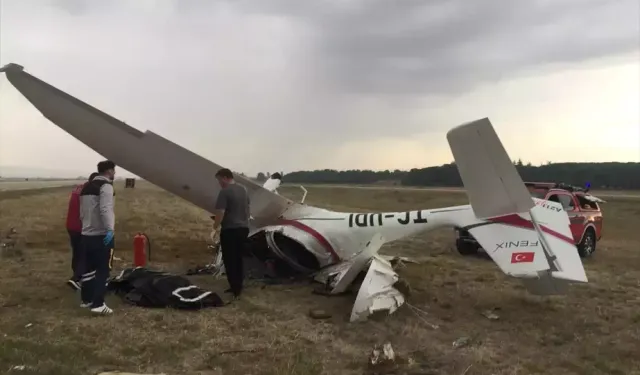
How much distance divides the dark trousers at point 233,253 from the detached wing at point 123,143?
123cm

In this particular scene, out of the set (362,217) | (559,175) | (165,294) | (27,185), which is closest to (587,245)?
(362,217)

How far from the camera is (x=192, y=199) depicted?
30.8 ft

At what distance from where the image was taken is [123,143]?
8422mm

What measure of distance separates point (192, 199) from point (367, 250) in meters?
3.54

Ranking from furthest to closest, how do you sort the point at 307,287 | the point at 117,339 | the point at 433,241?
the point at 433,241
the point at 307,287
the point at 117,339

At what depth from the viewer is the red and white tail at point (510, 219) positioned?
251 inches

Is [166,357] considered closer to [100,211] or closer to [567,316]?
[100,211]

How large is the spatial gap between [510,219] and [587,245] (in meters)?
9.32

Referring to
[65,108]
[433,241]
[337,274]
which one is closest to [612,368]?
[337,274]

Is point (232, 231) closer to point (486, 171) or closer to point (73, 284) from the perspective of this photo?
point (73, 284)

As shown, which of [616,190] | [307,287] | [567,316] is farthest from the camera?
[616,190]

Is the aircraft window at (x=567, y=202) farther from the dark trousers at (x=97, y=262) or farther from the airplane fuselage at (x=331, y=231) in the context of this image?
the dark trousers at (x=97, y=262)

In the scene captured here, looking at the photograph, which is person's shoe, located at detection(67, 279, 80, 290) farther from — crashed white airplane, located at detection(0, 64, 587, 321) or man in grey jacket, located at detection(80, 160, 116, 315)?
crashed white airplane, located at detection(0, 64, 587, 321)

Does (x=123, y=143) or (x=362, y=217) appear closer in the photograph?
(x=123, y=143)
